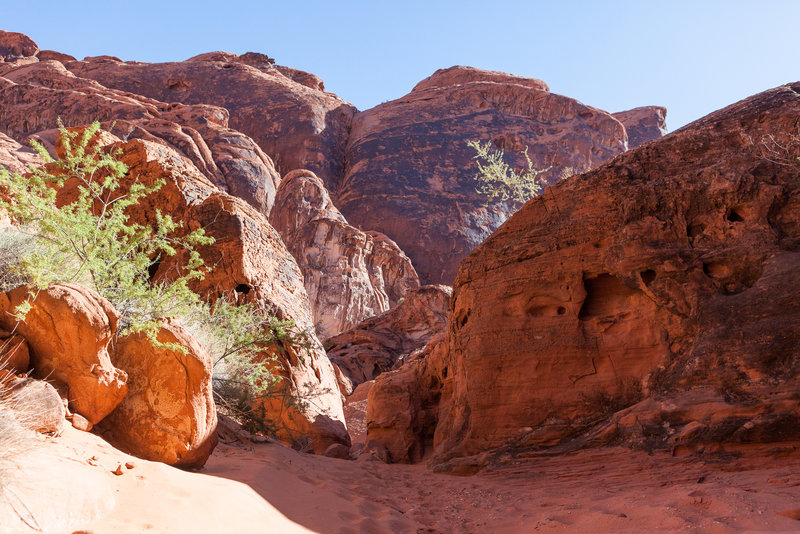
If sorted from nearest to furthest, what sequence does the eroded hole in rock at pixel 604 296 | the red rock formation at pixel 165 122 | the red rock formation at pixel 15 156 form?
the eroded hole in rock at pixel 604 296
the red rock formation at pixel 15 156
the red rock formation at pixel 165 122

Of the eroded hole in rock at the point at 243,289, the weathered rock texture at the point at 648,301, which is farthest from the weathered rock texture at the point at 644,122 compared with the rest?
the eroded hole in rock at the point at 243,289

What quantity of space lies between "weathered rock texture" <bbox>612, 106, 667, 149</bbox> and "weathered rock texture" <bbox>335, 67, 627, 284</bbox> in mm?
6675

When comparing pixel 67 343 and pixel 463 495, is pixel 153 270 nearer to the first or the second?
pixel 67 343

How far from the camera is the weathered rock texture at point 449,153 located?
3089cm

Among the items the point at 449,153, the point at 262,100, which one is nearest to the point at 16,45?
the point at 262,100

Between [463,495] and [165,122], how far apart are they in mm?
27471

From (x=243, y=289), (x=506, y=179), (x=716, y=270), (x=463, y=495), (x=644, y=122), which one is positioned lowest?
(x=463, y=495)

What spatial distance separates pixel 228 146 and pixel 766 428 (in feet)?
97.4

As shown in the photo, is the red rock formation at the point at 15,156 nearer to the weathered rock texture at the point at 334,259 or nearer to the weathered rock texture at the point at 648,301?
the weathered rock texture at the point at 334,259

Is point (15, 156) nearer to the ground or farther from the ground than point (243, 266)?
farther from the ground

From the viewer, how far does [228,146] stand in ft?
101

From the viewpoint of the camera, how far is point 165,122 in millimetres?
28406

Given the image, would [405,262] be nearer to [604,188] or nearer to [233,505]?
[604,188]

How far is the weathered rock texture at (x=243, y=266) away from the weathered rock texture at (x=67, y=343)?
15.4ft
